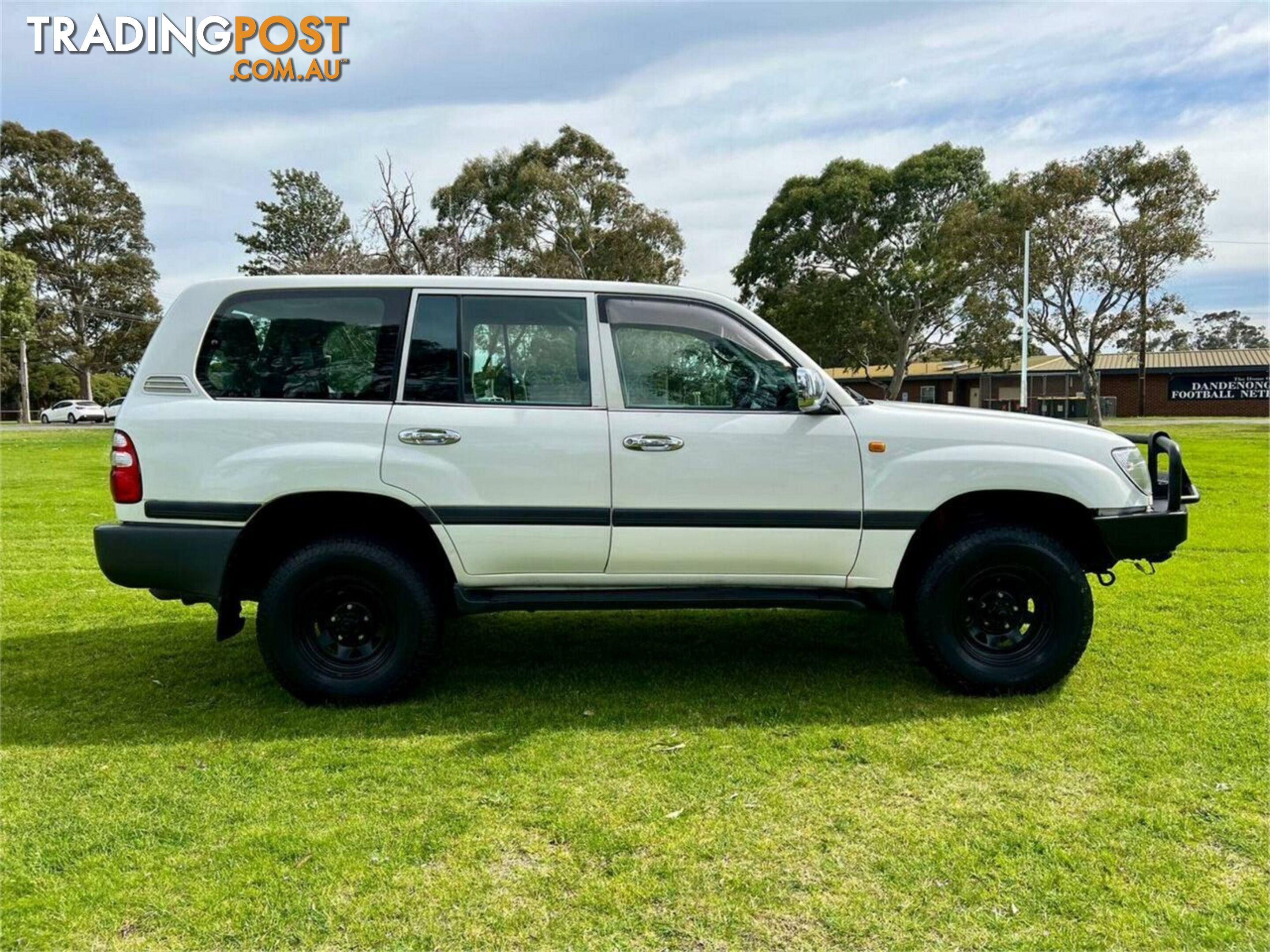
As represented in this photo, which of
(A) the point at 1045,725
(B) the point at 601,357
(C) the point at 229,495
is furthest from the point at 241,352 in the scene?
(A) the point at 1045,725

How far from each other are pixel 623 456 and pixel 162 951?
7.82 ft

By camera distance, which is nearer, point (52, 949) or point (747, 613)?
point (52, 949)

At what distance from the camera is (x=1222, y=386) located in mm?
45500

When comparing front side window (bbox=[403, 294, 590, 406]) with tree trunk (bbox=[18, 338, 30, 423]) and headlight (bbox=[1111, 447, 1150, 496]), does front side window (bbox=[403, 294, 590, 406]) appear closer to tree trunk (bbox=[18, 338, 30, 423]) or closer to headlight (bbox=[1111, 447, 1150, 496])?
headlight (bbox=[1111, 447, 1150, 496])

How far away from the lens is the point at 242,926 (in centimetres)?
234

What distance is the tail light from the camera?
3.67m

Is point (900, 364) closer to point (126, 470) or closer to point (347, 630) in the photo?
point (347, 630)

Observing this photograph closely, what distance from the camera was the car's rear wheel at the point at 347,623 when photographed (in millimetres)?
3775

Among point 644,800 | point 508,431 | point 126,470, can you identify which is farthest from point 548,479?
point 126,470

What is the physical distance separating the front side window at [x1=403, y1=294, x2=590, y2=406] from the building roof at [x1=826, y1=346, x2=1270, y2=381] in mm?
40017

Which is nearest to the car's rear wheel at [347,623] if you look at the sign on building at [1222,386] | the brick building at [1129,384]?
the brick building at [1129,384]

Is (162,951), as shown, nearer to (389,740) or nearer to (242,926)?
(242,926)

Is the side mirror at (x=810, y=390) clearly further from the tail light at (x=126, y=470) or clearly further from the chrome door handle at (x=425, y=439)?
the tail light at (x=126, y=470)

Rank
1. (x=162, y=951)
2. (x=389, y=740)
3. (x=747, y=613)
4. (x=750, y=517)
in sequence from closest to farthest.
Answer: (x=162, y=951)
(x=389, y=740)
(x=750, y=517)
(x=747, y=613)
